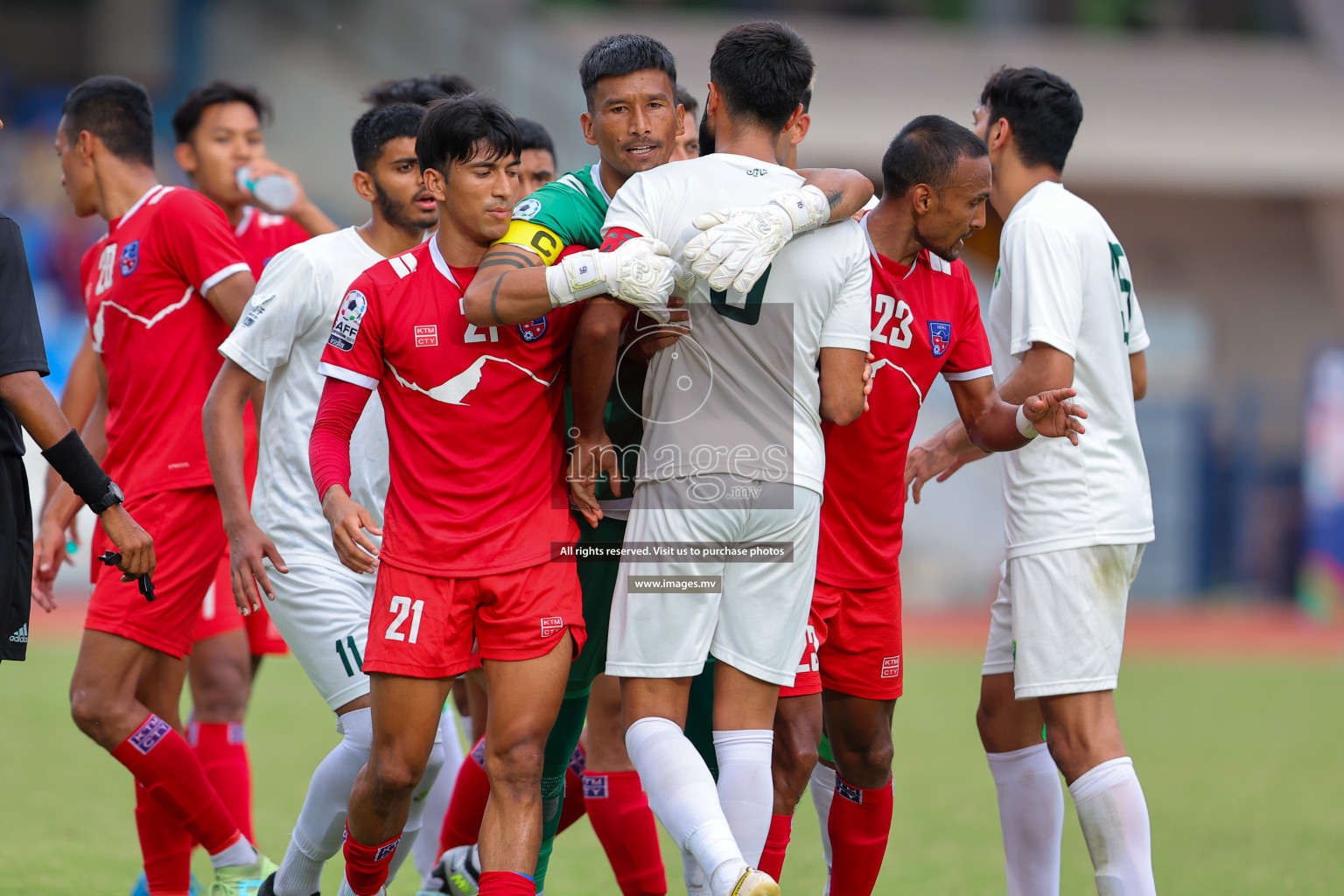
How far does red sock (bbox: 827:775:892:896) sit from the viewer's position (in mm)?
4457

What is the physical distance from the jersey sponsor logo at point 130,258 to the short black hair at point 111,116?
36 cm

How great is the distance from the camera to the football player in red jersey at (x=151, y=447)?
15.5 ft

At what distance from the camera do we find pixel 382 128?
4.73 metres

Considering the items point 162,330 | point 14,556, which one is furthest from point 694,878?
point 162,330

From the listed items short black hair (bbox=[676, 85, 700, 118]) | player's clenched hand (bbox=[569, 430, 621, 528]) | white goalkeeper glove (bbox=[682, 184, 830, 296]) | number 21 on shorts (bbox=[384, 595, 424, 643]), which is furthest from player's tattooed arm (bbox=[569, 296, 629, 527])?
short black hair (bbox=[676, 85, 700, 118])

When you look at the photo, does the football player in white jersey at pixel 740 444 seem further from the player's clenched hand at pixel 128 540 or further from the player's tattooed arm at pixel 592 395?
the player's clenched hand at pixel 128 540

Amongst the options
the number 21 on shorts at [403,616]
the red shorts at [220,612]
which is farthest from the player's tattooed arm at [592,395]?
the red shorts at [220,612]

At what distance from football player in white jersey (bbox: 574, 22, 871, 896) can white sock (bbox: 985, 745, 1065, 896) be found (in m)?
1.12

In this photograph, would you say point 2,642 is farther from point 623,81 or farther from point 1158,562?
point 1158,562

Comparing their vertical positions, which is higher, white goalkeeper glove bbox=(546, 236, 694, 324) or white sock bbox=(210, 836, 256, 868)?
white goalkeeper glove bbox=(546, 236, 694, 324)

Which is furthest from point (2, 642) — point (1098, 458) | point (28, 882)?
point (1098, 458)

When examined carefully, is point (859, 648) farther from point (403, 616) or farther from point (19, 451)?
point (19, 451)

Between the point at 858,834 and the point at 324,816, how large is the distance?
65.3 inches

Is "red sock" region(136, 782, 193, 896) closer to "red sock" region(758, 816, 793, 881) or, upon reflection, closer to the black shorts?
the black shorts
